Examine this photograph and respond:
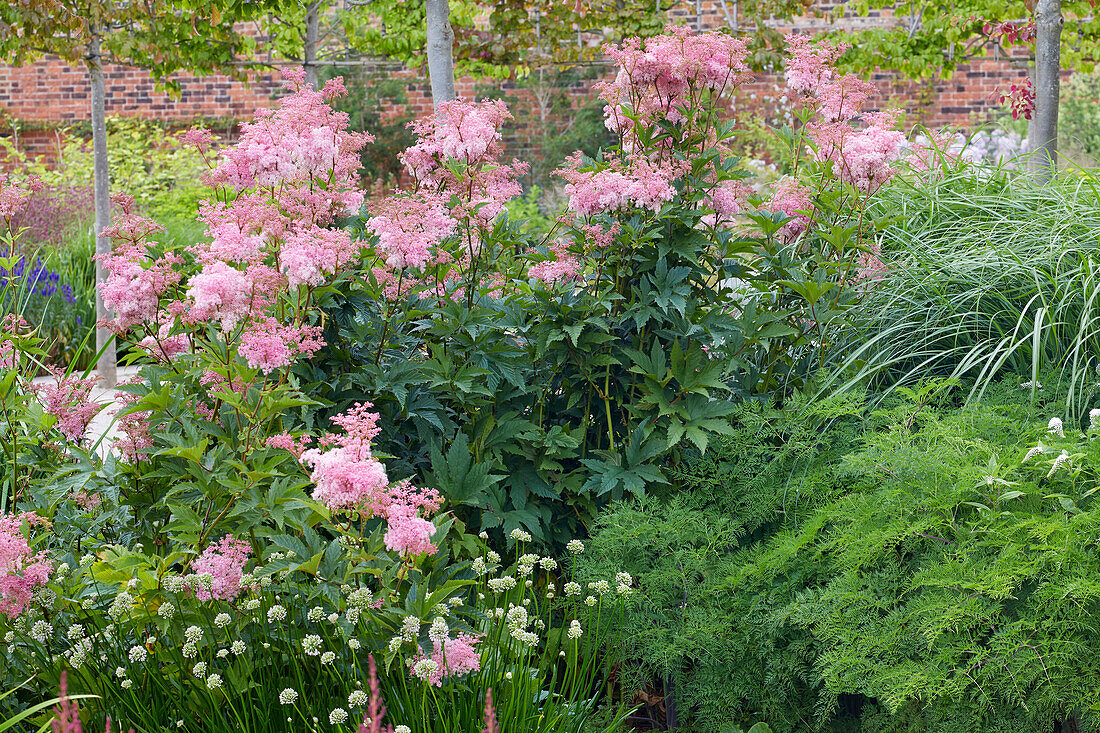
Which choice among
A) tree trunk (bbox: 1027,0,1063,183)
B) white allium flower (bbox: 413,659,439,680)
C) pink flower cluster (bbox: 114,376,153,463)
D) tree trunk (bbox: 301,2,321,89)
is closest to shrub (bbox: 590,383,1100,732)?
white allium flower (bbox: 413,659,439,680)

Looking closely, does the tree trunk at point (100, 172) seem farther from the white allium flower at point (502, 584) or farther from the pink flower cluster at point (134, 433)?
the white allium flower at point (502, 584)

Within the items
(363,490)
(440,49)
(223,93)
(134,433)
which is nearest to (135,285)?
(134,433)

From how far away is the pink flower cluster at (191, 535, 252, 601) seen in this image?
5.89 feet

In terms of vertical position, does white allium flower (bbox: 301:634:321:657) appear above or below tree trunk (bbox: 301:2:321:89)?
below

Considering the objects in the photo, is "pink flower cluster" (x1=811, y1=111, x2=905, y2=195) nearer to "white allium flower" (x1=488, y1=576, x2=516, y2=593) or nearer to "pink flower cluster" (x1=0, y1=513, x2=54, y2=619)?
"white allium flower" (x1=488, y1=576, x2=516, y2=593)

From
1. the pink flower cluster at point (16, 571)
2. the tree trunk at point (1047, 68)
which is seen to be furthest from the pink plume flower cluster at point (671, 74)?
the tree trunk at point (1047, 68)

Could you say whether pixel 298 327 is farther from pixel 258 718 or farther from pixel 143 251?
pixel 258 718

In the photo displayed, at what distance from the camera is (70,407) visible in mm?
2441

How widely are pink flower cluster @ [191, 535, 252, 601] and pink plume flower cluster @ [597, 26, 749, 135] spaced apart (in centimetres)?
155

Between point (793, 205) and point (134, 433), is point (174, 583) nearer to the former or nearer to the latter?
point (134, 433)

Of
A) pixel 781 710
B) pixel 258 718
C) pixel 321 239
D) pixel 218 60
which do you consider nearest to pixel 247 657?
pixel 258 718

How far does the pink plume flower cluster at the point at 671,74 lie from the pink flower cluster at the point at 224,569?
1.55 m

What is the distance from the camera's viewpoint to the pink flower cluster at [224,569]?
1795 mm

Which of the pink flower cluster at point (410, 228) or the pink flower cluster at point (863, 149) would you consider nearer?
the pink flower cluster at point (410, 228)
